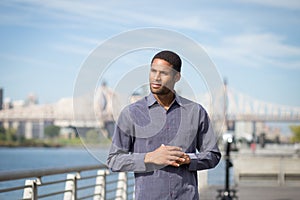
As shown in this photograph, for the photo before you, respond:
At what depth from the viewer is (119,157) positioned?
362 cm

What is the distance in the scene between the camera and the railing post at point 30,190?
620 cm

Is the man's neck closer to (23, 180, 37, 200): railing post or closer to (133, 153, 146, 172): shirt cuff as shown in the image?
(133, 153, 146, 172): shirt cuff

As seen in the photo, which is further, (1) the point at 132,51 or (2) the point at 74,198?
(2) the point at 74,198

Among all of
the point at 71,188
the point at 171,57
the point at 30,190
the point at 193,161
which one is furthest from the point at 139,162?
the point at 71,188

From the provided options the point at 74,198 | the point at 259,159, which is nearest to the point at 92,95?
the point at 74,198

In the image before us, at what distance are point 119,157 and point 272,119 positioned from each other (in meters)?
86.4

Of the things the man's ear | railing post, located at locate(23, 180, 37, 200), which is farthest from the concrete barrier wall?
the man's ear

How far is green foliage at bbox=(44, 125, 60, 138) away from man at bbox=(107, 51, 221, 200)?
116777mm

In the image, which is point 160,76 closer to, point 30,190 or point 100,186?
point 30,190

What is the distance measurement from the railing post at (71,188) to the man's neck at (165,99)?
13.3ft

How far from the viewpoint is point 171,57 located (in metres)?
3.54

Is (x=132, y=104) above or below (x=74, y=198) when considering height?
above

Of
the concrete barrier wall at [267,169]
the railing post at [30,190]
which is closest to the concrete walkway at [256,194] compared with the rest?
the concrete barrier wall at [267,169]

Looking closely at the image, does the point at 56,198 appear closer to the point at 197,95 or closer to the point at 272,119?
the point at 197,95
